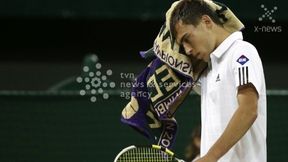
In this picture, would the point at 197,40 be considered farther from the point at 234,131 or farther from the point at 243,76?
the point at 234,131

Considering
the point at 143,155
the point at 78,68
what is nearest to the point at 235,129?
the point at 143,155

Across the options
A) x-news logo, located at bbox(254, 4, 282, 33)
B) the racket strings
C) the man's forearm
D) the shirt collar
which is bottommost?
the racket strings

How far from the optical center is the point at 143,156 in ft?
9.81

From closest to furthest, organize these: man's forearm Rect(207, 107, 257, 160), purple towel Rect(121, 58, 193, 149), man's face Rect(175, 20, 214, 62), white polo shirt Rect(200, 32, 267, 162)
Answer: man's forearm Rect(207, 107, 257, 160) < white polo shirt Rect(200, 32, 267, 162) < man's face Rect(175, 20, 214, 62) < purple towel Rect(121, 58, 193, 149)

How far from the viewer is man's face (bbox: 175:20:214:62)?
9.22ft

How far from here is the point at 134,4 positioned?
4977 mm

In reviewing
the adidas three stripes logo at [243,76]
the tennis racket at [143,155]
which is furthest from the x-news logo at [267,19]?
the adidas three stripes logo at [243,76]

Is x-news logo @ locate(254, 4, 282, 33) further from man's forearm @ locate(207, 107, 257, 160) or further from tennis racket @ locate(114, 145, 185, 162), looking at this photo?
man's forearm @ locate(207, 107, 257, 160)

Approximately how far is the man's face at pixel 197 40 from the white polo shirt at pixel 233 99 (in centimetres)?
5

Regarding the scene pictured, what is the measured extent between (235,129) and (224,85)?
0.21 metres

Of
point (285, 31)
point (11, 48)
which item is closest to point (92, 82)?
point (285, 31)

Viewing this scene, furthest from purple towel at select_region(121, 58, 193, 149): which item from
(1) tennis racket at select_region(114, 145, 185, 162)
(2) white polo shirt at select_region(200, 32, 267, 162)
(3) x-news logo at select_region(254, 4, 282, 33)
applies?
(3) x-news logo at select_region(254, 4, 282, 33)

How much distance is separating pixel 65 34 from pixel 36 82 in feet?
1.35

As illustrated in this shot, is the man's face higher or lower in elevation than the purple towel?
higher
